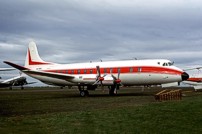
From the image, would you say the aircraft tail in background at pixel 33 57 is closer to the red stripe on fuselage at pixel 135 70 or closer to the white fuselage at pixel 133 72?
the white fuselage at pixel 133 72

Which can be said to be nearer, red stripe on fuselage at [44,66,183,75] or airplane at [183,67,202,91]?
red stripe on fuselage at [44,66,183,75]

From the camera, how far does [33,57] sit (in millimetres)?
45000

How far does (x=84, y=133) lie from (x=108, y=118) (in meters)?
4.06

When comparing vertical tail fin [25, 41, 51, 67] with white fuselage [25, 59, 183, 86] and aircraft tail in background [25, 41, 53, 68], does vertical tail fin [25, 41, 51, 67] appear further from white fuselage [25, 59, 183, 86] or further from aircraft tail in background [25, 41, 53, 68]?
white fuselage [25, 59, 183, 86]

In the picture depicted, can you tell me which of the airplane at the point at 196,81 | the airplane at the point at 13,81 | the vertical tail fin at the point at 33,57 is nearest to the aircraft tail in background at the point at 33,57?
the vertical tail fin at the point at 33,57

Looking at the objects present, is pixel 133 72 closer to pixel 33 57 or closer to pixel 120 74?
pixel 120 74

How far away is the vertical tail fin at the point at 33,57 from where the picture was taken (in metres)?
44.6

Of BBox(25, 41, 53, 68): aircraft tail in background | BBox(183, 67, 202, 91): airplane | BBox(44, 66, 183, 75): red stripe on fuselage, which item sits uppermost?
BBox(25, 41, 53, 68): aircraft tail in background

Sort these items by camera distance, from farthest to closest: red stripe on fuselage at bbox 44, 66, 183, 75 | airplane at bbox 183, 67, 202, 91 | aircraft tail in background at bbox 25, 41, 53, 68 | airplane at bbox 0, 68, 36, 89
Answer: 1. airplane at bbox 0, 68, 36, 89
2. airplane at bbox 183, 67, 202, 91
3. aircraft tail in background at bbox 25, 41, 53, 68
4. red stripe on fuselage at bbox 44, 66, 183, 75

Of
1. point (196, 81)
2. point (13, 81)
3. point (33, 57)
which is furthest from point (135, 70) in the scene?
point (13, 81)

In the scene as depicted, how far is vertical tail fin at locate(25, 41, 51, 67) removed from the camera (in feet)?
146

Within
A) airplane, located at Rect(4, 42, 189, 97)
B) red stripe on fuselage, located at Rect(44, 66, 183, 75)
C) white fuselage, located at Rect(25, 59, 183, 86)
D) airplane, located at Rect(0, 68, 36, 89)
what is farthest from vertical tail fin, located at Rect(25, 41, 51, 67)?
airplane, located at Rect(0, 68, 36, 89)

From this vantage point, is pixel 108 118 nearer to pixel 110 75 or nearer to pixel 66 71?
pixel 110 75

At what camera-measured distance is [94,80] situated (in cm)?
3622
